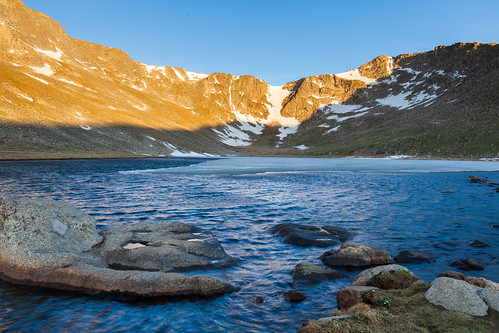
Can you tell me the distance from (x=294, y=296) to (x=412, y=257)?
8098mm

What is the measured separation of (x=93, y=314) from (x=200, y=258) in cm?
586

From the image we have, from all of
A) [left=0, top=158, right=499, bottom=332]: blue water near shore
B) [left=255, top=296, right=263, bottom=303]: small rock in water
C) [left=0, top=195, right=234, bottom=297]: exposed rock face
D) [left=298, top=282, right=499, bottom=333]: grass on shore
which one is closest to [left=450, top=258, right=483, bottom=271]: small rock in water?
[left=0, top=158, right=499, bottom=332]: blue water near shore

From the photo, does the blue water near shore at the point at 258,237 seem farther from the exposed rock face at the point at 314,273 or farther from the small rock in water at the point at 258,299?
the exposed rock face at the point at 314,273

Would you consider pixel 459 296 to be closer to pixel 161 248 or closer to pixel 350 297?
pixel 350 297

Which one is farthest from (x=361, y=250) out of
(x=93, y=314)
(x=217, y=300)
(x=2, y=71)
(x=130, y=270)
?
(x=2, y=71)

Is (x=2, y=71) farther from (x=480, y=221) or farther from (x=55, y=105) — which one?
(x=480, y=221)

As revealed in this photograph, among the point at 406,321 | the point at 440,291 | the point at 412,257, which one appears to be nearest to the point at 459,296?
the point at 440,291

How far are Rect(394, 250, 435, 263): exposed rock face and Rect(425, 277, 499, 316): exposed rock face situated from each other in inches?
261

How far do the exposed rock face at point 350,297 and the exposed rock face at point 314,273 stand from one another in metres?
2.60

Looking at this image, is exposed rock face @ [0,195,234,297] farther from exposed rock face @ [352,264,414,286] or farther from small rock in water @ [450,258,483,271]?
small rock in water @ [450,258,483,271]

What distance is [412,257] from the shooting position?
16.2 meters

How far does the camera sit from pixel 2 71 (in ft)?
489

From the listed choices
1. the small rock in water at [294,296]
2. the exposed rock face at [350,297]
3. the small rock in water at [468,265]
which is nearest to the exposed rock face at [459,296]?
the exposed rock face at [350,297]

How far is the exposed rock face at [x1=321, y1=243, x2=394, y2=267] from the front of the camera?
15.3 m
